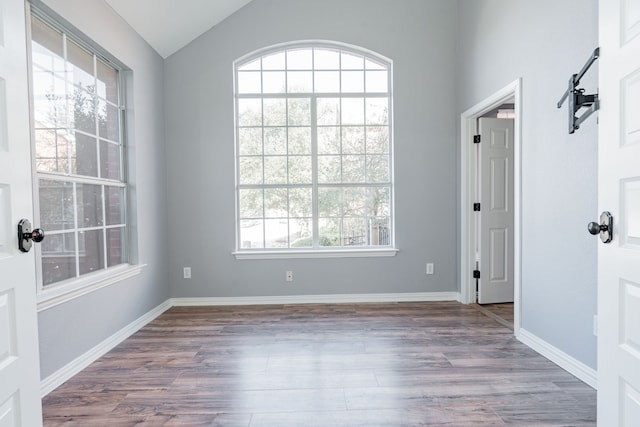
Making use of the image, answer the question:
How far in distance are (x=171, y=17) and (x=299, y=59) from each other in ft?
4.42

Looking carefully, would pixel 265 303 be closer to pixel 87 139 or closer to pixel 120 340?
pixel 120 340

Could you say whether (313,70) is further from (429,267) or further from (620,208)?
(620,208)

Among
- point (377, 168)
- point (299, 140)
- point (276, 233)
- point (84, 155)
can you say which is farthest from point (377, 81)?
point (84, 155)

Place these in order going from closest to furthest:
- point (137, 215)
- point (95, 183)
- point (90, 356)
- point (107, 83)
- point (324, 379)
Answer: point (324, 379) → point (90, 356) → point (95, 183) → point (107, 83) → point (137, 215)

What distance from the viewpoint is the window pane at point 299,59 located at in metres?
3.98

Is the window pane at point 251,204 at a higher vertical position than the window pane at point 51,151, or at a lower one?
lower

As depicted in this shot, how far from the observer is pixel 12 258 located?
3.58ft

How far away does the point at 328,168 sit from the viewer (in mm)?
4008

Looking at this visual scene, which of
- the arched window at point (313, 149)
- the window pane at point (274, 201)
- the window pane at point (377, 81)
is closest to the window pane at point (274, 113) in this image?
the arched window at point (313, 149)

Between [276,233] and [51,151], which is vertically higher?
[51,151]

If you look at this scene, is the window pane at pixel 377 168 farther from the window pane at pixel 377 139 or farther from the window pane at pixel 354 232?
the window pane at pixel 354 232

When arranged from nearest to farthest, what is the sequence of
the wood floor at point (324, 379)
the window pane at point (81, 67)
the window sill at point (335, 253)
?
the wood floor at point (324, 379), the window pane at point (81, 67), the window sill at point (335, 253)

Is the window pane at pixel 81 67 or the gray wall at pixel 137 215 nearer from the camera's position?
the gray wall at pixel 137 215

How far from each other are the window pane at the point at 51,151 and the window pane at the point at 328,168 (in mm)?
2353
